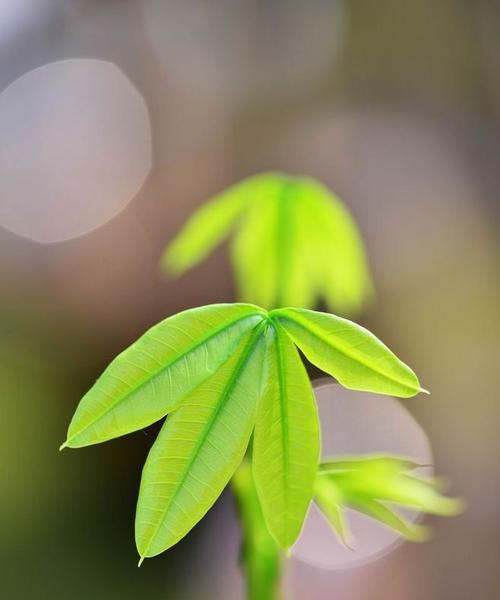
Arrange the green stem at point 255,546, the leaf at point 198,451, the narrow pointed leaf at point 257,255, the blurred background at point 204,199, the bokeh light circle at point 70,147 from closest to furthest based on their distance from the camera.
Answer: the leaf at point 198,451, the green stem at point 255,546, the narrow pointed leaf at point 257,255, the blurred background at point 204,199, the bokeh light circle at point 70,147

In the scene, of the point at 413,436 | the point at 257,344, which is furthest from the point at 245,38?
the point at 257,344

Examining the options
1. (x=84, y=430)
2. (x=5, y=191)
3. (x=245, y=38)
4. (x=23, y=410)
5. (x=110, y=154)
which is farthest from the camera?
(x=245, y=38)

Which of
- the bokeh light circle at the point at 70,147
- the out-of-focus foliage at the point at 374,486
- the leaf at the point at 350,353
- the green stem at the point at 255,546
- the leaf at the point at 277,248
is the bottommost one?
the green stem at the point at 255,546

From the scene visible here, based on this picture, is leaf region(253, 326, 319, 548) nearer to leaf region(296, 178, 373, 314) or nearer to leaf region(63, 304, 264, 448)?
leaf region(63, 304, 264, 448)

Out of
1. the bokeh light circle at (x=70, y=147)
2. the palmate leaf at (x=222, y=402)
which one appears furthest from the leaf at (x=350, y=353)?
the bokeh light circle at (x=70, y=147)

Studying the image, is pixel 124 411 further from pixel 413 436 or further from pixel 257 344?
pixel 413 436

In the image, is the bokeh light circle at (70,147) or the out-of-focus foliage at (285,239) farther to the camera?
the bokeh light circle at (70,147)

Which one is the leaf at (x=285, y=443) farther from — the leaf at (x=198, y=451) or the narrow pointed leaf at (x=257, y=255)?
the narrow pointed leaf at (x=257, y=255)

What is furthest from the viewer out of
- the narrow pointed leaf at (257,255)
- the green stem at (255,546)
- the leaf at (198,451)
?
the narrow pointed leaf at (257,255)
